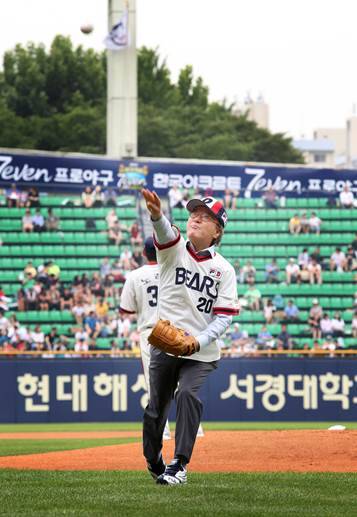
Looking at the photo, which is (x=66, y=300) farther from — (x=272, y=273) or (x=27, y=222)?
(x=272, y=273)

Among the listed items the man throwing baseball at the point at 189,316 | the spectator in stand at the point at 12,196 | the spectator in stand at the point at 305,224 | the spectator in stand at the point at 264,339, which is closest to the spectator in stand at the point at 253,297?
the spectator in stand at the point at 264,339

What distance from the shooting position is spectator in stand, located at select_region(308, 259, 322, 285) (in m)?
24.6

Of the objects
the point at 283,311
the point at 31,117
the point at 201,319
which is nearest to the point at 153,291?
the point at 201,319

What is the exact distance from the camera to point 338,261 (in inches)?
982

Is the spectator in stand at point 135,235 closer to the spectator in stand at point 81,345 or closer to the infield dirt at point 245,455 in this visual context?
the spectator in stand at point 81,345

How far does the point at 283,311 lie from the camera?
78.4ft

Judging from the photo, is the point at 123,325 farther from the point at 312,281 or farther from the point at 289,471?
the point at 289,471

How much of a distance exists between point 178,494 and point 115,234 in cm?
1846

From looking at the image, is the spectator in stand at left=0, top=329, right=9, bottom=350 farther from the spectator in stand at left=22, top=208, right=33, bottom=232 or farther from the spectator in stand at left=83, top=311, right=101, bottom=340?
the spectator in stand at left=22, top=208, right=33, bottom=232

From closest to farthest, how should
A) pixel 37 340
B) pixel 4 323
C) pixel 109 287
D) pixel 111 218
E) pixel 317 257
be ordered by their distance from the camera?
pixel 37 340 < pixel 4 323 < pixel 109 287 < pixel 317 257 < pixel 111 218

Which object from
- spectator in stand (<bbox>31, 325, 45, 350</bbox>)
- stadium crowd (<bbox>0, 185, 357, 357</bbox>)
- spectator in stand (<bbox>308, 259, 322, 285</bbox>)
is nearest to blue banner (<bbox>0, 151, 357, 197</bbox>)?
stadium crowd (<bbox>0, 185, 357, 357</bbox>)

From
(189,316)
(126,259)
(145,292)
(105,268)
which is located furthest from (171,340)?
(126,259)

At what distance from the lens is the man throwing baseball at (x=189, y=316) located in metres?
7.26

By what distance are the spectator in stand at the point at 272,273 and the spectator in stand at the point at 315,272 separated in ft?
2.33
